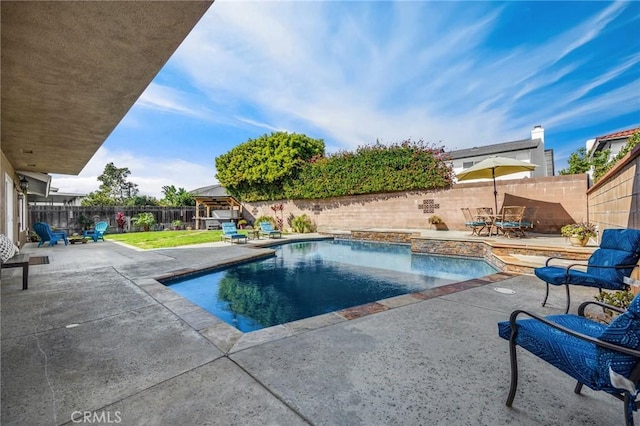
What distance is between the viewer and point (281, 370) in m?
2.21

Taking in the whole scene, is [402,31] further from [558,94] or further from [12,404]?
[12,404]

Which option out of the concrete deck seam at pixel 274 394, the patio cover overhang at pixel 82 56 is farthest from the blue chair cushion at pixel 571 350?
the patio cover overhang at pixel 82 56

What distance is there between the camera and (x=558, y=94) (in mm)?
13688

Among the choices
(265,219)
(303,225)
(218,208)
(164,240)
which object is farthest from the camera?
(218,208)

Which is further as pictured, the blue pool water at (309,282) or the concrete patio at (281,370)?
the blue pool water at (309,282)

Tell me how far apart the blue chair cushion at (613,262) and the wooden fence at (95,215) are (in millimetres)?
22227

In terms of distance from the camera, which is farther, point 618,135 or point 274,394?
point 618,135

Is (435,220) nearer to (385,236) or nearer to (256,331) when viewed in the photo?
(385,236)

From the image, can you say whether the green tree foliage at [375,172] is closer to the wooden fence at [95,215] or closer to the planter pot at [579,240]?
the planter pot at [579,240]

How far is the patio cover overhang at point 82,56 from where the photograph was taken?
2658mm

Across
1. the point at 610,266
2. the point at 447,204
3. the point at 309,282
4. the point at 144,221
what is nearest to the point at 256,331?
the point at 309,282

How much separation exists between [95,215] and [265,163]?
1126 centimetres

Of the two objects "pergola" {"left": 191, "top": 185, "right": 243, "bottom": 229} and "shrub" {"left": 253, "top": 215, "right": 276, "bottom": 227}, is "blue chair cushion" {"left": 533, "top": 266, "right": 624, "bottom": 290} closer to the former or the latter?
"shrub" {"left": 253, "top": 215, "right": 276, "bottom": 227}

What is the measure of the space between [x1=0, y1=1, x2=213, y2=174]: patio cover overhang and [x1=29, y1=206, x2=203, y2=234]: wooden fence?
44.8 feet
